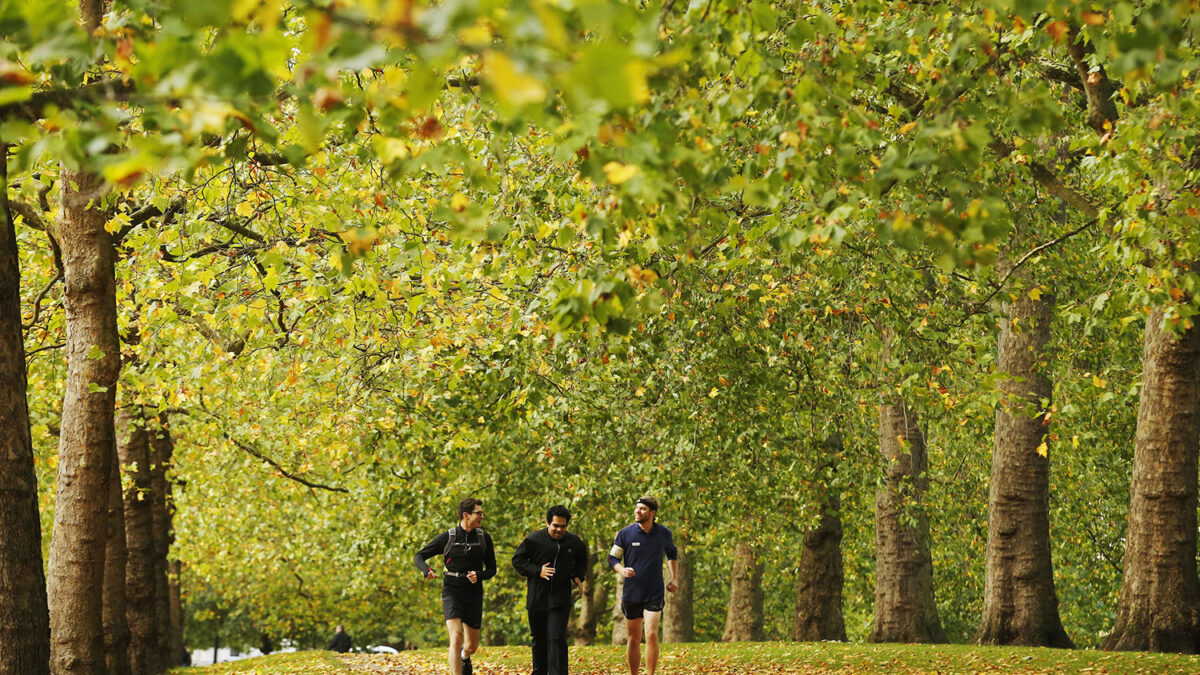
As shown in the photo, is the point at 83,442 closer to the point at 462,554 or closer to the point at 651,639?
the point at 462,554

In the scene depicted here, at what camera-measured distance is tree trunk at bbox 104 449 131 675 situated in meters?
14.1

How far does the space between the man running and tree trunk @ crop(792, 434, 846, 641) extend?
33.0ft

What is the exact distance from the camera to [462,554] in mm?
11023

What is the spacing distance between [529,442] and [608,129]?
49.7 ft

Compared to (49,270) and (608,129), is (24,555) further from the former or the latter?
(49,270)

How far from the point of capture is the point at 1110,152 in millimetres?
7660

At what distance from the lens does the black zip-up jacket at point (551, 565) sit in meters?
10.6

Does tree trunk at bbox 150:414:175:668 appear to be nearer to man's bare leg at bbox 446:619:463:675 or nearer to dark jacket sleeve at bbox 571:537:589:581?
man's bare leg at bbox 446:619:463:675

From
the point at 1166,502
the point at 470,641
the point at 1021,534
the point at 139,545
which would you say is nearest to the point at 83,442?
the point at 470,641

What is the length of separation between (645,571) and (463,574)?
5.95 feet

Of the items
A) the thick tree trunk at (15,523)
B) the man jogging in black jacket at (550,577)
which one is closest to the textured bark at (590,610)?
the man jogging in black jacket at (550,577)

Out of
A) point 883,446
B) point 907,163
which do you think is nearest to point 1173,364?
point 883,446

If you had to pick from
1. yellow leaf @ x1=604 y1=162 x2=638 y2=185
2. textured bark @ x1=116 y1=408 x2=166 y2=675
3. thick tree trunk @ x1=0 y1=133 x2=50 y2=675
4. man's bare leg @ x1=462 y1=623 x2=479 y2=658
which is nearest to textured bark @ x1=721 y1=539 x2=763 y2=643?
textured bark @ x1=116 y1=408 x2=166 y2=675

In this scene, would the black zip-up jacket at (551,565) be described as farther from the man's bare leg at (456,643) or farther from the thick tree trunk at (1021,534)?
the thick tree trunk at (1021,534)
